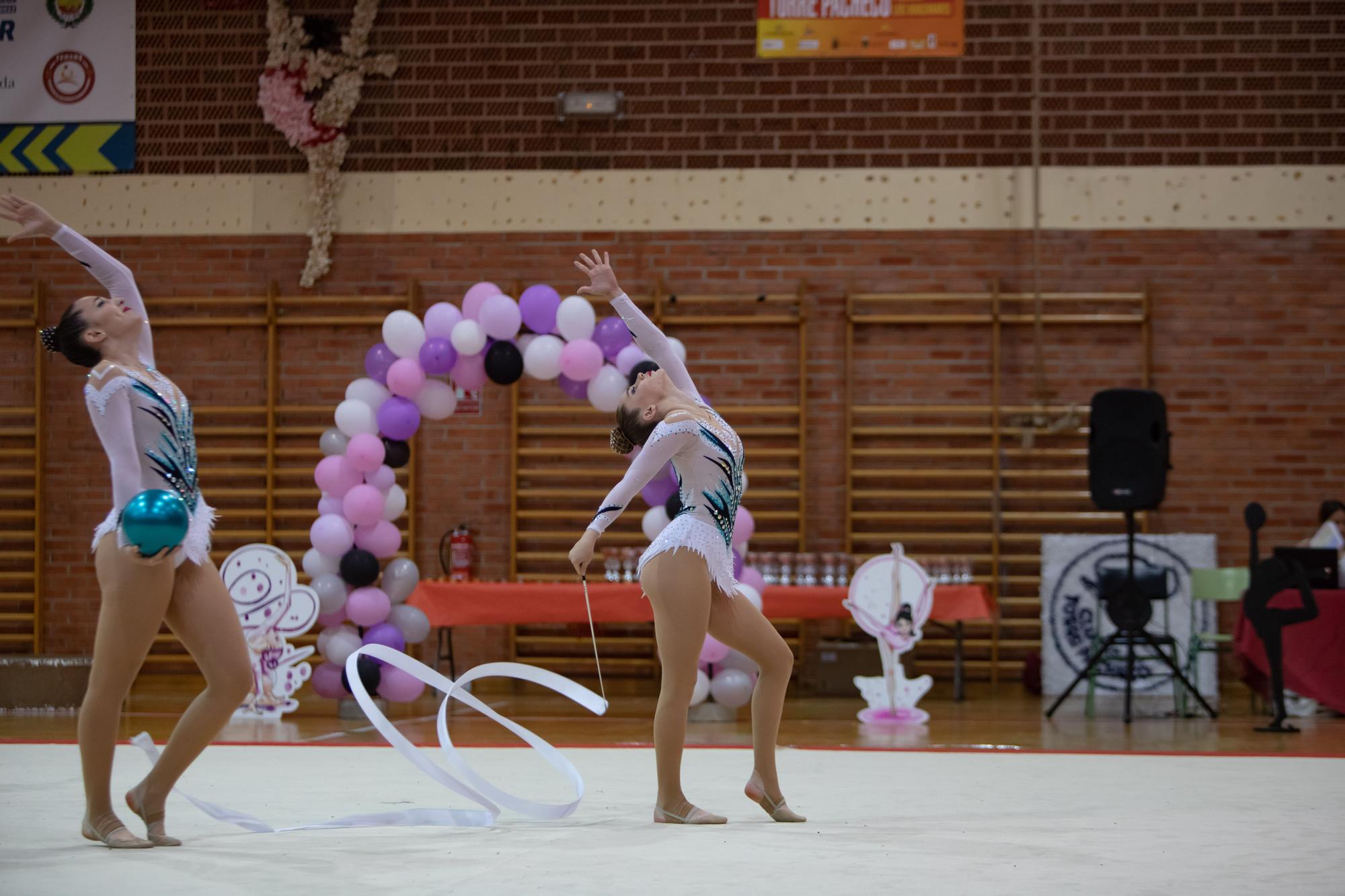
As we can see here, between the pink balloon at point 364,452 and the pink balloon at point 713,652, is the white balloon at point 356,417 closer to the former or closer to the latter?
the pink balloon at point 364,452

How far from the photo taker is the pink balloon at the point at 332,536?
714cm

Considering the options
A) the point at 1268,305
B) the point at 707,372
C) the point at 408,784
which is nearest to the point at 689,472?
the point at 408,784

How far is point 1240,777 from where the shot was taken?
15.9 ft

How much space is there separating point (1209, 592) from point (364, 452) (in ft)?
16.0

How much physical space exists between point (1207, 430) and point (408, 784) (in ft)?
20.7

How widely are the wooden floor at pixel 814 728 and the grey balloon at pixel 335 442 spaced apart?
1.46m

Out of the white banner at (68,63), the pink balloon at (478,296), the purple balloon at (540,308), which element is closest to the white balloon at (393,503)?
the pink balloon at (478,296)

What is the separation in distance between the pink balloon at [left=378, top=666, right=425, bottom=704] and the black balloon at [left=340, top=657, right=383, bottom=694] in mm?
19

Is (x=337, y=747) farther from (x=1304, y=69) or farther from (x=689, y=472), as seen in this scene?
(x=1304, y=69)

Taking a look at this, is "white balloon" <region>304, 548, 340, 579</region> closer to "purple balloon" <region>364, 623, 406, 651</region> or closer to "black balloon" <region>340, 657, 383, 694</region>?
"purple balloon" <region>364, 623, 406, 651</region>

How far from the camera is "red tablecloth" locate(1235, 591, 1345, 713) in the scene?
6.89m

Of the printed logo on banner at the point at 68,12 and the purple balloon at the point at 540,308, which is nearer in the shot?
the purple balloon at the point at 540,308

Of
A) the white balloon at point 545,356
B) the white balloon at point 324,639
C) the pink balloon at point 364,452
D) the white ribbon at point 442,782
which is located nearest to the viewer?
the white ribbon at point 442,782

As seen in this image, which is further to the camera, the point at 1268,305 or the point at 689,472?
the point at 1268,305
